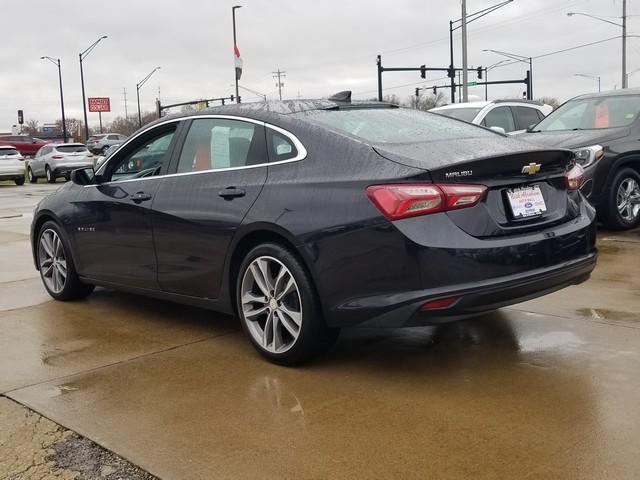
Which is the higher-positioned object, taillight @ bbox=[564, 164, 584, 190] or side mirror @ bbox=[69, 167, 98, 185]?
side mirror @ bbox=[69, 167, 98, 185]

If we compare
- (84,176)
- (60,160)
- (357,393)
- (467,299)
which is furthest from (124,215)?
(60,160)

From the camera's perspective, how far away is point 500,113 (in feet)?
43.2

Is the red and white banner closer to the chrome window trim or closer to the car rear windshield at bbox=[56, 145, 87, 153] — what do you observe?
the car rear windshield at bbox=[56, 145, 87, 153]

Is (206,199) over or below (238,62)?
below

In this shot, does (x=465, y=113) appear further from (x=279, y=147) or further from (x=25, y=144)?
(x=25, y=144)

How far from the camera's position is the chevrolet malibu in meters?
3.69

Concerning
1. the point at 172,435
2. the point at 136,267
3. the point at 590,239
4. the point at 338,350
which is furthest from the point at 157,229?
the point at 590,239

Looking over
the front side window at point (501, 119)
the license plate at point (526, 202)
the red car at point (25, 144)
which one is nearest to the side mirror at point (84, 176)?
the license plate at point (526, 202)

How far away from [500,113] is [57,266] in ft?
30.2

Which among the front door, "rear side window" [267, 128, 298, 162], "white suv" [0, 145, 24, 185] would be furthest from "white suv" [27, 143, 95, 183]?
"rear side window" [267, 128, 298, 162]

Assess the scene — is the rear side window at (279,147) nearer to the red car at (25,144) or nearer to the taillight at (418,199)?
the taillight at (418,199)

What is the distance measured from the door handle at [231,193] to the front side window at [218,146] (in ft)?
0.62

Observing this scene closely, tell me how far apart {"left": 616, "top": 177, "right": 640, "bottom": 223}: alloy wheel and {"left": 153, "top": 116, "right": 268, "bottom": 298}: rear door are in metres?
5.96

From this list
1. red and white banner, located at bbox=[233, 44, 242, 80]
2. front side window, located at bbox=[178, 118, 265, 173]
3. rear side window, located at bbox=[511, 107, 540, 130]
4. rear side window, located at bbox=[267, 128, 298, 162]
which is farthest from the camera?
red and white banner, located at bbox=[233, 44, 242, 80]
